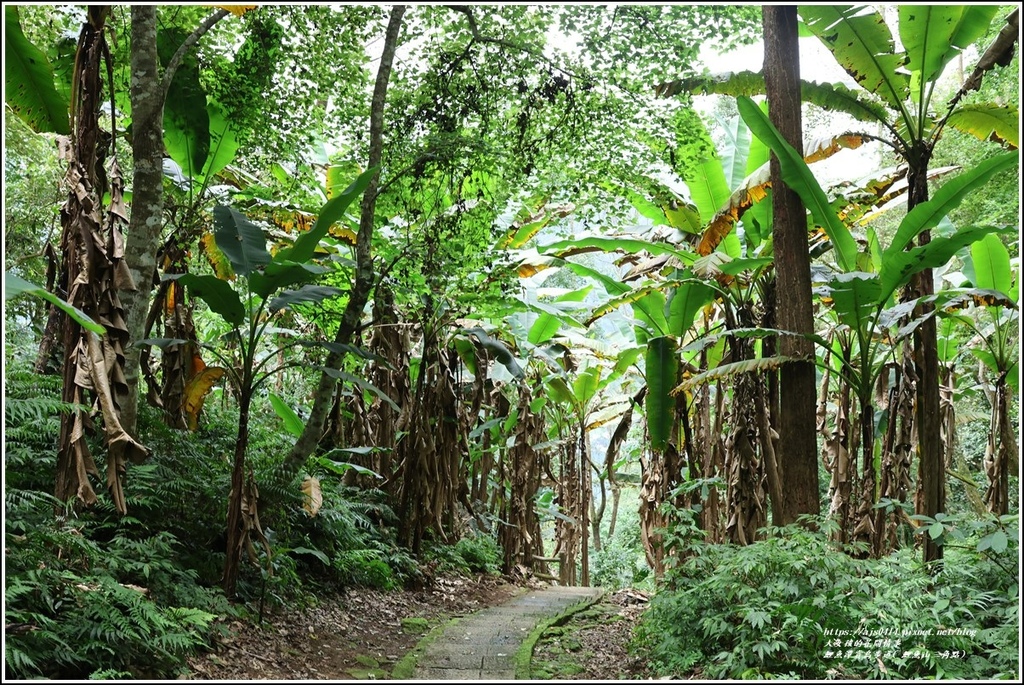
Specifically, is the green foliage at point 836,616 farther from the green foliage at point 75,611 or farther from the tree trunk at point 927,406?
the green foliage at point 75,611

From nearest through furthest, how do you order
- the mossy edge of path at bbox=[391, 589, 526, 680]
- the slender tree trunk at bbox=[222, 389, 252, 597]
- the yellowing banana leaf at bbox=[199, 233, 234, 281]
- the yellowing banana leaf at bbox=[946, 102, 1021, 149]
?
the mossy edge of path at bbox=[391, 589, 526, 680], the slender tree trunk at bbox=[222, 389, 252, 597], the yellowing banana leaf at bbox=[946, 102, 1021, 149], the yellowing banana leaf at bbox=[199, 233, 234, 281]

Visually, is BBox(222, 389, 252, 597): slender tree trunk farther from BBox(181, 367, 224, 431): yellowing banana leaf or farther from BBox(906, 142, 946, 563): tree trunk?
BBox(906, 142, 946, 563): tree trunk

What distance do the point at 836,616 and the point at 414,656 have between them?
2.64 meters

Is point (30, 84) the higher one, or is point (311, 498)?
point (30, 84)

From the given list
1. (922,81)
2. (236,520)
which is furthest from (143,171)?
(922,81)

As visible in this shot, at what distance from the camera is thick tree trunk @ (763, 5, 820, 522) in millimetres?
5504

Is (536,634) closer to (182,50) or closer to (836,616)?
(836,616)

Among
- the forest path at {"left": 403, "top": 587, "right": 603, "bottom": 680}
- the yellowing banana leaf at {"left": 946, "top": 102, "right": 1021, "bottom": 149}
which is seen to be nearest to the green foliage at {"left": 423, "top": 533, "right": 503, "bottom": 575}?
Answer: the forest path at {"left": 403, "top": 587, "right": 603, "bottom": 680}

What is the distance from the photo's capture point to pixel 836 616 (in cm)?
416

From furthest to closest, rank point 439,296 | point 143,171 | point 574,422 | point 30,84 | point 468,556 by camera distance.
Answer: point 574,422 < point 468,556 < point 439,296 < point 30,84 < point 143,171

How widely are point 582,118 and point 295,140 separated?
2348mm

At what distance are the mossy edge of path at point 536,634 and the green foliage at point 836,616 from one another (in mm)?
853

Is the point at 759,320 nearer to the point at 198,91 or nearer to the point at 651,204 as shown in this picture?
the point at 651,204

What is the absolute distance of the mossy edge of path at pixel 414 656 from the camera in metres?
4.66
